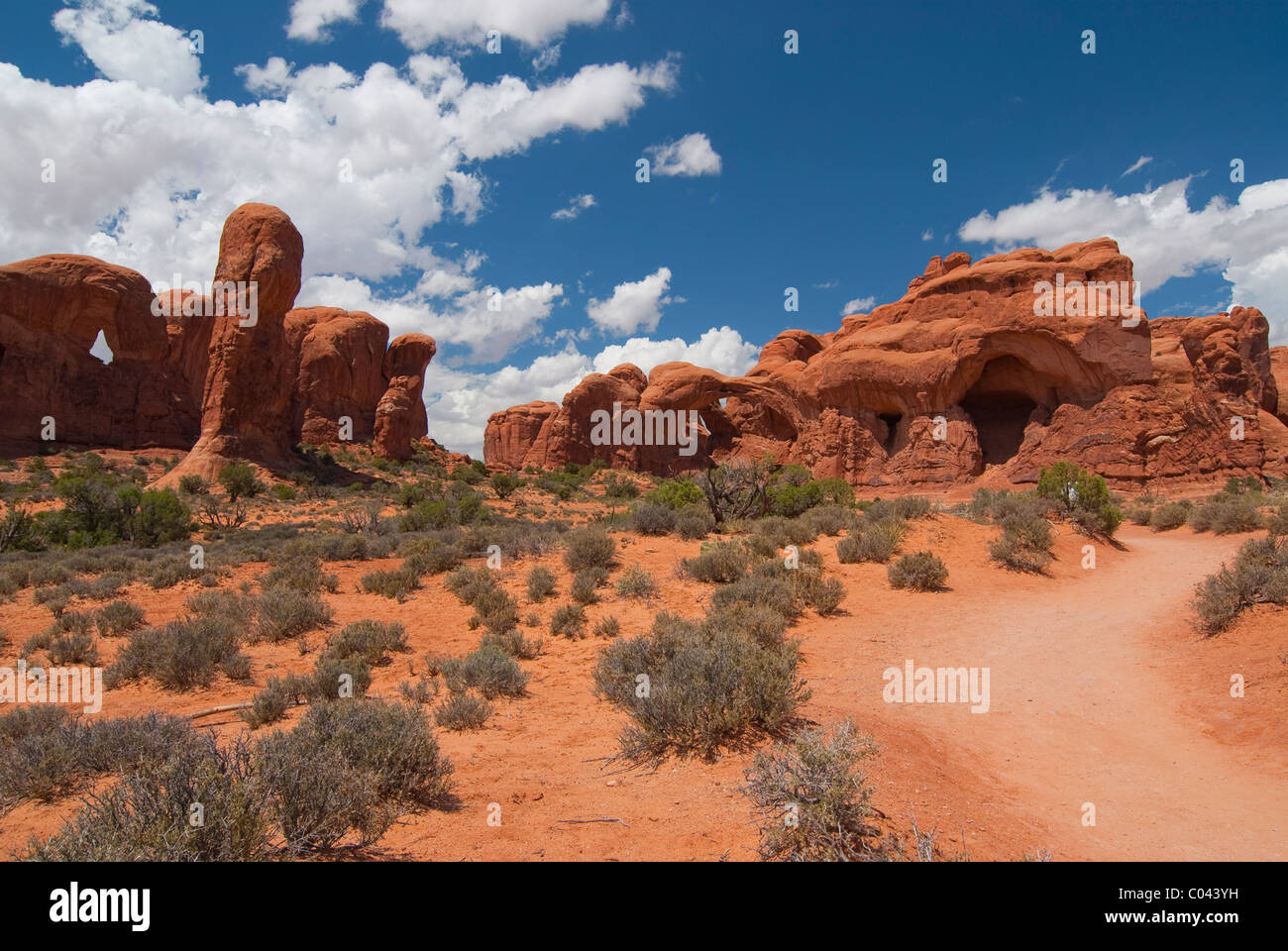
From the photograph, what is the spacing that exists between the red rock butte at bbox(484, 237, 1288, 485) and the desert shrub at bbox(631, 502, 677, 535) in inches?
Result: 796

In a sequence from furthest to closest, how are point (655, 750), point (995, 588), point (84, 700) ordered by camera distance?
point (995, 588), point (84, 700), point (655, 750)

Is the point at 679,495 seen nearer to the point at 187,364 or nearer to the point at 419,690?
the point at 419,690

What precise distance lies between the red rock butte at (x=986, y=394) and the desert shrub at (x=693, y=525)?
20.0 metres

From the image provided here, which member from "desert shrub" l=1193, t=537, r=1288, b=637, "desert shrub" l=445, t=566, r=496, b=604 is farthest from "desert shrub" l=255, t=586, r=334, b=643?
"desert shrub" l=1193, t=537, r=1288, b=637

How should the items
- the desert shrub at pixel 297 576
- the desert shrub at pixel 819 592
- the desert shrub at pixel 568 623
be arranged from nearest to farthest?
the desert shrub at pixel 568 623, the desert shrub at pixel 819 592, the desert shrub at pixel 297 576

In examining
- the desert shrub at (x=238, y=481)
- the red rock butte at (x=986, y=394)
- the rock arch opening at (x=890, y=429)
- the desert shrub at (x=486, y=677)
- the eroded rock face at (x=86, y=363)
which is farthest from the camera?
the rock arch opening at (x=890, y=429)

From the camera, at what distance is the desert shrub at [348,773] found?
302cm

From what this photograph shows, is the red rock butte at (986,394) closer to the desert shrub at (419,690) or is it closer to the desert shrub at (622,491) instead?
the desert shrub at (622,491)

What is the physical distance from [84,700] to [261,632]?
214 centimetres

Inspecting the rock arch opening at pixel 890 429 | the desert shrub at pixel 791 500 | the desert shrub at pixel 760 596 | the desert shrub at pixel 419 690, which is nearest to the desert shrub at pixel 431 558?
the desert shrub at pixel 419 690

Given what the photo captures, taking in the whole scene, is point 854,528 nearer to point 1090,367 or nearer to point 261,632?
point 261,632

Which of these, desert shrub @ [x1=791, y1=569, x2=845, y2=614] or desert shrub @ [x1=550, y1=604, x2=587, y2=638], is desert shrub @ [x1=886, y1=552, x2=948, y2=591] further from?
desert shrub @ [x1=550, y1=604, x2=587, y2=638]
